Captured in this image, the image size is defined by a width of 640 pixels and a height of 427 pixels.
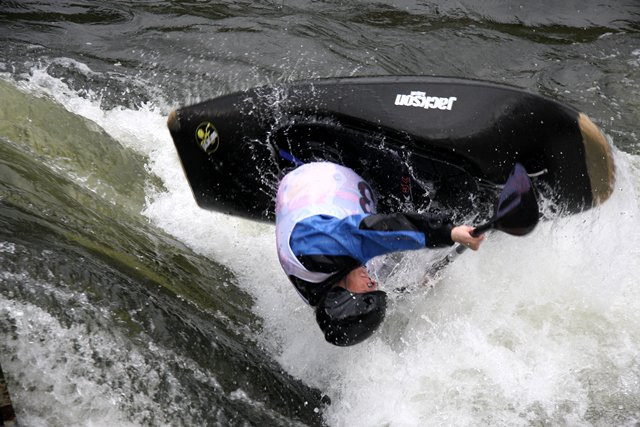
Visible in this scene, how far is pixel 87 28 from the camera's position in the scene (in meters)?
7.66

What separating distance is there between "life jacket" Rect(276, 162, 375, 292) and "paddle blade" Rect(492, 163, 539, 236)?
67 centimetres

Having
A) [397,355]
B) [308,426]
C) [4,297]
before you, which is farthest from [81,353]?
[397,355]

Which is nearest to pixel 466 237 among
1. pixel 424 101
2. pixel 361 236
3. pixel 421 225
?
pixel 421 225

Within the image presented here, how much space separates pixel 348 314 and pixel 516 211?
84 centimetres

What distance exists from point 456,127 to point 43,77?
4395mm

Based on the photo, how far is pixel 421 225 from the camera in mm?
3158

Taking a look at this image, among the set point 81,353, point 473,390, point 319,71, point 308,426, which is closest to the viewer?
point 81,353

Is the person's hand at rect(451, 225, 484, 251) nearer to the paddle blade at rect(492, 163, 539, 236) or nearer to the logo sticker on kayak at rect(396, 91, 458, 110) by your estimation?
the paddle blade at rect(492, 163, 539, 236)

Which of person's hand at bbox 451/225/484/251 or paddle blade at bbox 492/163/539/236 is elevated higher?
paddle blade at bbox 492/163/539/236

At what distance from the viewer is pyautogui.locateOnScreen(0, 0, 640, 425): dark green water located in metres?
3.07

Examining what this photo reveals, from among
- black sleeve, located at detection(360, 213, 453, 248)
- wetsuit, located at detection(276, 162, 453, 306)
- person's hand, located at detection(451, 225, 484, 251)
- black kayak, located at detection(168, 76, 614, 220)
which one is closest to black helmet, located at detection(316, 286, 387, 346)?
wetsuit, located at detection(276, 162, 453, 306)

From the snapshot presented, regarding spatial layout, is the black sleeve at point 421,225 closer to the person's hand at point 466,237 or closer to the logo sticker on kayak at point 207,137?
the person's hand at point 466,237

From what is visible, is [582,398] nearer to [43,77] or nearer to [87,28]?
[43,77]

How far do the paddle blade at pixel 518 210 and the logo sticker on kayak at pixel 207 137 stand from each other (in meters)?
1.81
